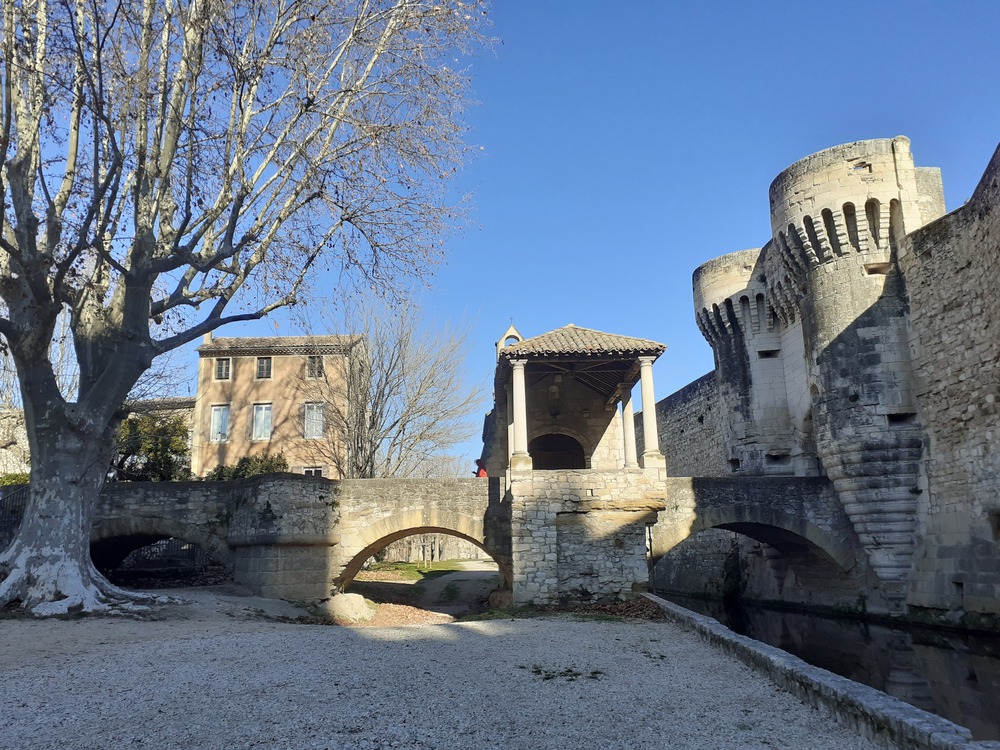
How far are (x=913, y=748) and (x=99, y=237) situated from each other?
10036 millimetres

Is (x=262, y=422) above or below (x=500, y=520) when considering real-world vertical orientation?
above

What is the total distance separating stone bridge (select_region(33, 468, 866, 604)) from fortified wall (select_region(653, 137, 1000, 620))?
127 centimetres

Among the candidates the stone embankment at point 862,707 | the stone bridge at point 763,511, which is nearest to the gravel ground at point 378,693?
the stone embankment at point 862,707

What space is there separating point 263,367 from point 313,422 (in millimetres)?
3199

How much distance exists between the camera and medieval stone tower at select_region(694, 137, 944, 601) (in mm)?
14188

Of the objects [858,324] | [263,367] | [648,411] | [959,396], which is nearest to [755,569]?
[648,411]

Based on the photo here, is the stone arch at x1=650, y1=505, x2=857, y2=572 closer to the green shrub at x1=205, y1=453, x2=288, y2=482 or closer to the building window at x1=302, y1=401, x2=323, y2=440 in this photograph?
the green shrub at x1=205, y1=453, x2=288, y2=482

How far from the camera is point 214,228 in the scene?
11680 millimetres

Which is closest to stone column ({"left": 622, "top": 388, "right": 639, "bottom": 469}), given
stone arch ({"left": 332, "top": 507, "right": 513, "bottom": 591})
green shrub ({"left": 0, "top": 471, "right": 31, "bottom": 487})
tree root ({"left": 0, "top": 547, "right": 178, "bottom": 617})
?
stone arch ({"left": 332, "top": 507, "right": 513, "bottom": 591})

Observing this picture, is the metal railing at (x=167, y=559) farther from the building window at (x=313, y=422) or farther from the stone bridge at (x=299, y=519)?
the building window at (x=313, y=422)

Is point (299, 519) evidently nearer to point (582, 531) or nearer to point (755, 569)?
point (582, 531)

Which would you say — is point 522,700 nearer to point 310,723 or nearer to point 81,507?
point 310,723

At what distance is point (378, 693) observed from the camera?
545 cm

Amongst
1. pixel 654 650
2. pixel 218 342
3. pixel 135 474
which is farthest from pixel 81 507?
pixel 218 342
